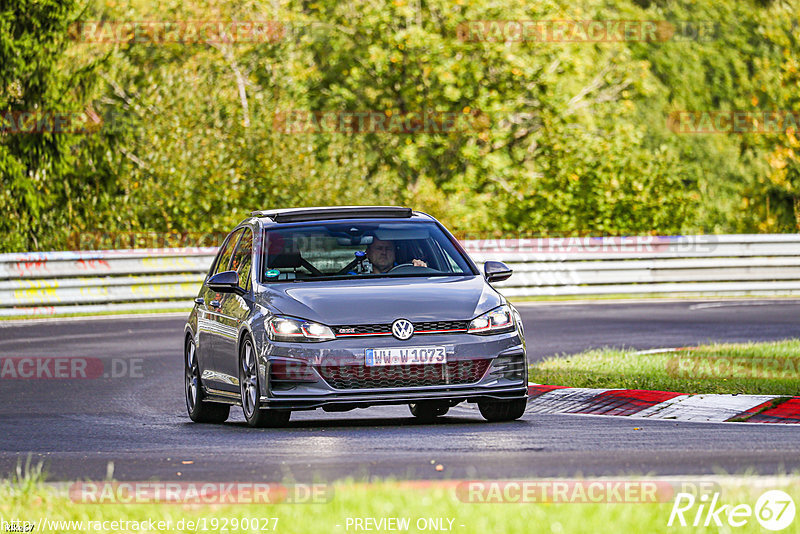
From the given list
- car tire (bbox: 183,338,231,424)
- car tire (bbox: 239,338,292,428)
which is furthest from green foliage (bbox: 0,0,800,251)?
car tire (bbox: 239,338,292,428)

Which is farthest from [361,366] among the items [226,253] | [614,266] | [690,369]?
[614,266]

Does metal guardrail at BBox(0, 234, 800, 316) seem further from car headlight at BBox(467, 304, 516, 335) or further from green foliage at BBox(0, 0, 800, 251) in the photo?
car headlight at BBox(467, 304, 516, 335)

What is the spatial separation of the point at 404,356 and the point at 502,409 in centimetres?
123

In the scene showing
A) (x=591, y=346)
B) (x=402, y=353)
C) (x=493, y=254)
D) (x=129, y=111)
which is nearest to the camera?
(x=402, y=353)

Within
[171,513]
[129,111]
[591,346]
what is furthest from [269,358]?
[129,111]

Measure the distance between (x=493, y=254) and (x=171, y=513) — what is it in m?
22.7

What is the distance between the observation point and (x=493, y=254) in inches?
1164

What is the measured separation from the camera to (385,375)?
10891mm

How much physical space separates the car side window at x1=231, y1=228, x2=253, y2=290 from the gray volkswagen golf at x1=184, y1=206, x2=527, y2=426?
0.9 inches

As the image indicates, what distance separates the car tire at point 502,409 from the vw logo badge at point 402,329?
112 cm

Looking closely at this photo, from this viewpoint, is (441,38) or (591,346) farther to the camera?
(441,38)

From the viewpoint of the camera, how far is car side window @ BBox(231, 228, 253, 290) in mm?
12203

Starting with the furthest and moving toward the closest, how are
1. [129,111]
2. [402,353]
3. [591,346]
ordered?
[129,111], [591,346], [402,353]

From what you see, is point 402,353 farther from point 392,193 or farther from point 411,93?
point 411,93
